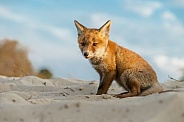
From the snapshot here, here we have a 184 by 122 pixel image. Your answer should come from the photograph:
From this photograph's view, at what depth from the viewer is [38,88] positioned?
7855 millimetres

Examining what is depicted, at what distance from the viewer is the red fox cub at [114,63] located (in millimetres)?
6676

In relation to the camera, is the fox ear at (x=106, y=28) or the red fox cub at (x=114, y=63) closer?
the red fox cub at (x=114, y=63)

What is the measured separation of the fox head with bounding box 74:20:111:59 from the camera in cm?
700

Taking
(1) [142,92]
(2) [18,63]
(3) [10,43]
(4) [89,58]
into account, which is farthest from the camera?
(3) [10,43]

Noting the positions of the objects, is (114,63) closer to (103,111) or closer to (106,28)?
(106,28)

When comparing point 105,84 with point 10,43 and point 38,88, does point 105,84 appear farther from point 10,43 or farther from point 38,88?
point 10,43

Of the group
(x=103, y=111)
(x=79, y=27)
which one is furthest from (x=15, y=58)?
(x=103, y=111)

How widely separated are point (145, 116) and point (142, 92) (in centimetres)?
267

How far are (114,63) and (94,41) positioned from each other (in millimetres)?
469

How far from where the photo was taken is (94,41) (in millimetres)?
7043

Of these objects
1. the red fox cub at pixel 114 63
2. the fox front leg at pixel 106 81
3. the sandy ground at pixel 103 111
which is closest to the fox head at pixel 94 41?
the red fox cub at pixel 114 63

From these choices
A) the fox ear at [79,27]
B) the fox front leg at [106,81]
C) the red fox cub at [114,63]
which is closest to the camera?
the red fox cub at [114,63]

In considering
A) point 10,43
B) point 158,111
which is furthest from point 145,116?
point 10,43

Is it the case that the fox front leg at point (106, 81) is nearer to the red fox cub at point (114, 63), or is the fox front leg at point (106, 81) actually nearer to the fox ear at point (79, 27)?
the red fox cub at point (114, 63)
